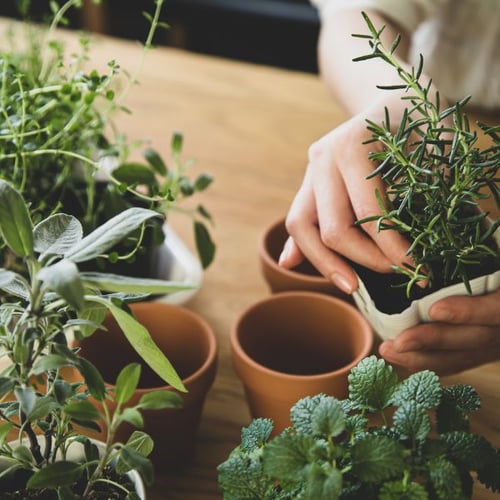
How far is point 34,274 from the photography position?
19.3 inches

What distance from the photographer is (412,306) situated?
698 mm

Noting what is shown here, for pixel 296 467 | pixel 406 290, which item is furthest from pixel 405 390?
pixel 406 290

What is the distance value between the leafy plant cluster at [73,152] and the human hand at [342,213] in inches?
5.2

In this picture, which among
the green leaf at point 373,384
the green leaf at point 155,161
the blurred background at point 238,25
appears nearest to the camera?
the green leaf at point 373,384

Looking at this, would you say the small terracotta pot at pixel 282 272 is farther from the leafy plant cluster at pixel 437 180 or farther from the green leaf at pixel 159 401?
the green leaf at pixel 159 401

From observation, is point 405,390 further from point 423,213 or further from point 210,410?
point 210,410

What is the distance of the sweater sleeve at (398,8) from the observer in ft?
3.95

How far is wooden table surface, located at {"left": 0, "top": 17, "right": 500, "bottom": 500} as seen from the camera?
0.79 meters

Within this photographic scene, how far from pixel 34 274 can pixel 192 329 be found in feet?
0.99

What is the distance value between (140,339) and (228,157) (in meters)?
0.73

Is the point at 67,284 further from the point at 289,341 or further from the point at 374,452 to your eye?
the point at 289,341

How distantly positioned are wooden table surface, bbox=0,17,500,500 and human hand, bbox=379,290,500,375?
0.04m

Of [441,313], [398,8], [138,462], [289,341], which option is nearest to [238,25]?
[398,8]

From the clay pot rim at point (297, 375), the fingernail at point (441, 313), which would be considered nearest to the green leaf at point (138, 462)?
the clay pot rim at point (297, 375)
